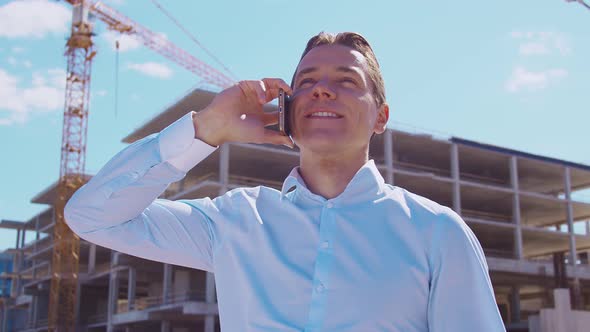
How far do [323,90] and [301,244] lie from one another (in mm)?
531

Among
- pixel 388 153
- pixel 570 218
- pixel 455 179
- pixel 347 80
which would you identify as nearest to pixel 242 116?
pixel 347 80

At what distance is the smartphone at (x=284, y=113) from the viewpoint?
7.68 feet

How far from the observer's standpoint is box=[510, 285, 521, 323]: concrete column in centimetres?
5056

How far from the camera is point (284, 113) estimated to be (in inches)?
92.7

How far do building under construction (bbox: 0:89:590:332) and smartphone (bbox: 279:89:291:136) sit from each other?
35.9 meters

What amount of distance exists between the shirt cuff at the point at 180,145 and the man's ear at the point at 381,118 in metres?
0.65

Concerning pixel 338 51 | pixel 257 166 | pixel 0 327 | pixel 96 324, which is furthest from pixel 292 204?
pixel 0 327

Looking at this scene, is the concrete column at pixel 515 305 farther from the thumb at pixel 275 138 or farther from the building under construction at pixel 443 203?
the thumb at pixel 275 138

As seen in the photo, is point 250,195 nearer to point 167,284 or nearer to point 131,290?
point 167,284

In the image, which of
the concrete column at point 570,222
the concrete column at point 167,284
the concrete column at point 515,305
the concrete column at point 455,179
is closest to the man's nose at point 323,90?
the concrete column at point 167,284

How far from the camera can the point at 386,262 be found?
2000mm

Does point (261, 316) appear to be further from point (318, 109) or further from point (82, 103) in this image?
point (82, 103)

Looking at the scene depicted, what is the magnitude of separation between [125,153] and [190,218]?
1.10 feet

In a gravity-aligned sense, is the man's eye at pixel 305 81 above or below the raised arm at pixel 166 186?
above
